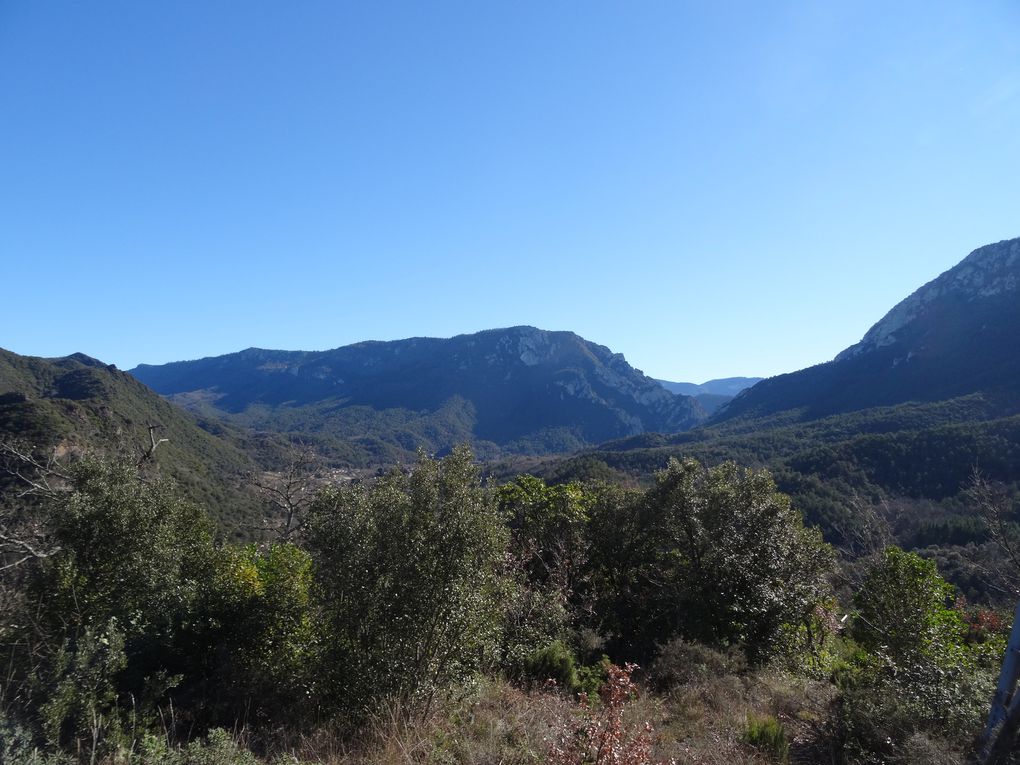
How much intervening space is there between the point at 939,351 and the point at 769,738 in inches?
6840

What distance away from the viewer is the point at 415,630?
7.93 metres

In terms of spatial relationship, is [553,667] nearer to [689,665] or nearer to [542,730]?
[689,665]

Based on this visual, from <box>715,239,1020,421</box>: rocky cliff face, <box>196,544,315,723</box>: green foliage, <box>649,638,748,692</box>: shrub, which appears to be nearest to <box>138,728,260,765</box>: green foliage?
<box>196,544,315,723</box>: green foliage

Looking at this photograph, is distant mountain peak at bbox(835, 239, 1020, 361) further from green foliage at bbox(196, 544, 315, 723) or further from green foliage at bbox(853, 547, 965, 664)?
green foliage at bbox(196, 544, 315, 723)

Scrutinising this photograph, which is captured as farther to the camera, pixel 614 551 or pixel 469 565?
pixel 614 551

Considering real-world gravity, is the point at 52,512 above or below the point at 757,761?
above

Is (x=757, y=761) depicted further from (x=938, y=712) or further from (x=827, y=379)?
(x=827, y=379)

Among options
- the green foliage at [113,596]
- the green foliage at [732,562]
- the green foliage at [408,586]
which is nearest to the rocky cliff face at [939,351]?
the green foliage at [732,562]

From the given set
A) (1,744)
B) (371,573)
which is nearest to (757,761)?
(371,573)

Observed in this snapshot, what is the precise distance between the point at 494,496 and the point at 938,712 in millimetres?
7246

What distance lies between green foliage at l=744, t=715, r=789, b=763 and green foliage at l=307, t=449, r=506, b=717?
4.49 metres

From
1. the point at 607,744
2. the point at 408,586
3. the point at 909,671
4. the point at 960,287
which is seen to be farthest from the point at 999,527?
the point at 960,287

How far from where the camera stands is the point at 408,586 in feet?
26.0

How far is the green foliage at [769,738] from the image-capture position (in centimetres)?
745
